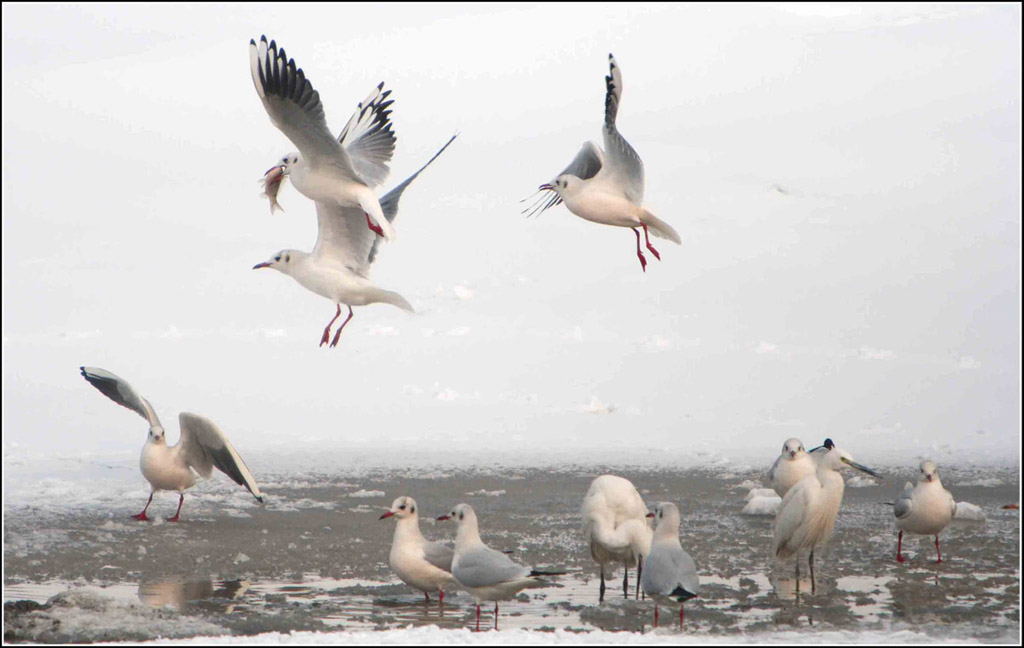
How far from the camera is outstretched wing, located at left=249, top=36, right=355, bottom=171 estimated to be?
5746 mm

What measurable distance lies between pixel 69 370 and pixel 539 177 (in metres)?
9.65

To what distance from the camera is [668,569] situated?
5637 millimetres

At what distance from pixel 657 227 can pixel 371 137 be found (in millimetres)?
2425

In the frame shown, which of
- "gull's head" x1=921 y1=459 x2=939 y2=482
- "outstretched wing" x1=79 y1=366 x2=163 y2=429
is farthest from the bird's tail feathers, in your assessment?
"outstretched wing" x1=79 y1=366 x2=163 y2=429

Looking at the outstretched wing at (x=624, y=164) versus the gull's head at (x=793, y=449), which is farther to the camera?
A: the gull's head at (x=793, y=449)

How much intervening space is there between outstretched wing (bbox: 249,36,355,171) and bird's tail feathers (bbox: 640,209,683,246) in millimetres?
1457

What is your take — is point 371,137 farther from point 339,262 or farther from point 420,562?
point 420,562

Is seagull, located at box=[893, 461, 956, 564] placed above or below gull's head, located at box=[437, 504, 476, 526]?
above

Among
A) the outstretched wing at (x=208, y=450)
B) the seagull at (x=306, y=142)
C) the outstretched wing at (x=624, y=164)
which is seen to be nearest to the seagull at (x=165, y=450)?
the outstretched wing at (x=208, y=450)

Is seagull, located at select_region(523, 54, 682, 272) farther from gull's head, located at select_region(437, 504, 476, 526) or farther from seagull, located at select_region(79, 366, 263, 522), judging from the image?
seagull, located at select_region(79, 366, 263, 522)

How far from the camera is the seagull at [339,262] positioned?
646 cm

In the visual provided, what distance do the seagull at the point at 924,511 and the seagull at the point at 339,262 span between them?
3202mm

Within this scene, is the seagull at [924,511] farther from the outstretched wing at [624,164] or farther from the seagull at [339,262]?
the seagull at [339,262]

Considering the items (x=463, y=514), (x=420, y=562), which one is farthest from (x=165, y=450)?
(x=463, y=514)
